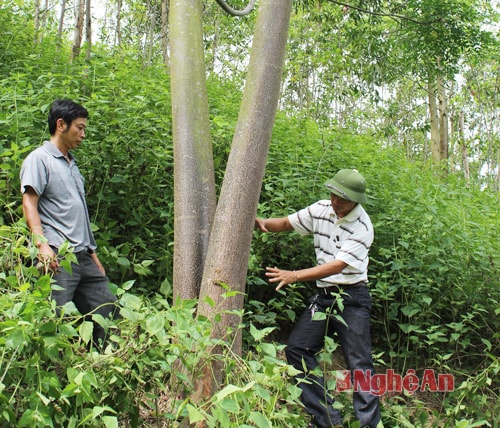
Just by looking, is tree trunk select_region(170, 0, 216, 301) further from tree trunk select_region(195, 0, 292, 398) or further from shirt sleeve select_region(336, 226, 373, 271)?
shirt sleeve select_region(336, 226, 373, 271)

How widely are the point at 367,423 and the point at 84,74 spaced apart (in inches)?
159

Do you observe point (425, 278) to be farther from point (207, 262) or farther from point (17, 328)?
point (17, 328)

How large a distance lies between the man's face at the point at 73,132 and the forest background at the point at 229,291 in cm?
32

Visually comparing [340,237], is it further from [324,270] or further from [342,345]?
[342,345]

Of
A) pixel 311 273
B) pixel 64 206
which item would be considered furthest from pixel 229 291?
pixel 64 206

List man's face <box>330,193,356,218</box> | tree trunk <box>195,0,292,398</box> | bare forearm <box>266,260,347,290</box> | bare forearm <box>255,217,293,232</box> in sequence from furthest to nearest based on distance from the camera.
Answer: bare forearm <box>255,217,293,232</box>
man's face <box>330,193,356,218</box>
bare forearm <box>266,260,347,290</box>
tree trunk <box>195,0,292,398</box>

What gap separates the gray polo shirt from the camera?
11.3 ft

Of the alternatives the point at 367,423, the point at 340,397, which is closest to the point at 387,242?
the point at 340,397

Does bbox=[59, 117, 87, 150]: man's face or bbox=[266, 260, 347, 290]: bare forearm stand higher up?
bbox=[59, 117, 87, 150]: man's face

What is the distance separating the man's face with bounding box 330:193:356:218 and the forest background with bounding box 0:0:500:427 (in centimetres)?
76

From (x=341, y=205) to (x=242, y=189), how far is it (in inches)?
42.9

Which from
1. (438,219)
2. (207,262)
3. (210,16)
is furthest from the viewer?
(210,16)

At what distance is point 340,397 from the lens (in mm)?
4641

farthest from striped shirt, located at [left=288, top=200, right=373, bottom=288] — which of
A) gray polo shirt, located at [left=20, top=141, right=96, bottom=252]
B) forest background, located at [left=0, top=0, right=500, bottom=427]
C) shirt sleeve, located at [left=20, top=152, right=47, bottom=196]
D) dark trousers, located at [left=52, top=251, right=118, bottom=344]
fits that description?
shirt sleeve, located at [left=20, top=152, right=47, bottom=196]
